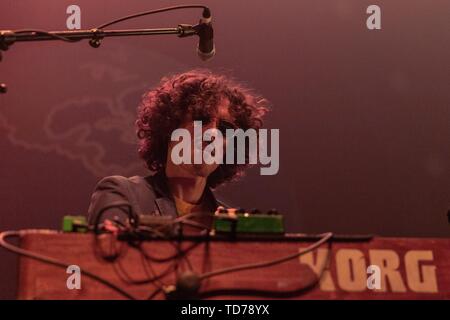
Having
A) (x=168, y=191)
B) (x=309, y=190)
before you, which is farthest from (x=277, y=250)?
(x=309, y=190)

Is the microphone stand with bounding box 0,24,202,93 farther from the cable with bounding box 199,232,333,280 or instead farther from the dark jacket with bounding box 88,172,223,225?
the cable with bounding box 199,232,333,280

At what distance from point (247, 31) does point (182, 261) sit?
1.44m

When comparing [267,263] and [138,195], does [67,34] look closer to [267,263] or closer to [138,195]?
[138,195]

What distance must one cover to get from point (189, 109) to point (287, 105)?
43 cm

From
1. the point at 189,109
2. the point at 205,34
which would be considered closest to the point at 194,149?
the point at 189,109

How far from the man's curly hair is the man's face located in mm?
19

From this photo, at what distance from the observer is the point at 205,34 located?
4.40 ft

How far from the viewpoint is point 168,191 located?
5.41ft

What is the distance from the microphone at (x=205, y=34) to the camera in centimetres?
133

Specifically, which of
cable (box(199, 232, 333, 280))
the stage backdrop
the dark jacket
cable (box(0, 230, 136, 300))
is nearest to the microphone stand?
the dark jacket

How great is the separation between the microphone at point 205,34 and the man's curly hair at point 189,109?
0.39 m

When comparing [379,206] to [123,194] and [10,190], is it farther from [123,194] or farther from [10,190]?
[10,190]

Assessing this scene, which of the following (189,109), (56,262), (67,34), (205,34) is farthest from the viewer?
(189,109)

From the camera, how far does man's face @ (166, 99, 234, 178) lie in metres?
1.65
